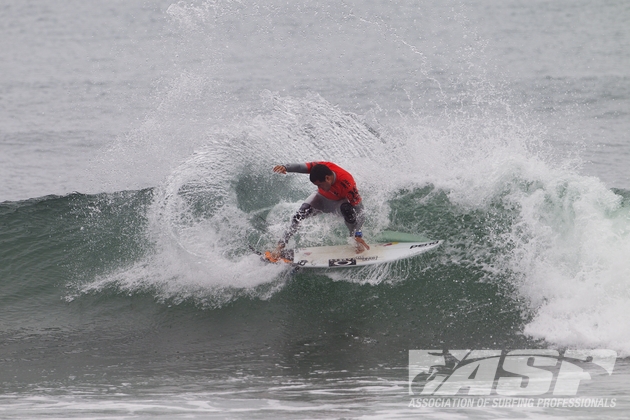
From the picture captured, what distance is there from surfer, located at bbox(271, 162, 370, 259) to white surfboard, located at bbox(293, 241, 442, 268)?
14cm

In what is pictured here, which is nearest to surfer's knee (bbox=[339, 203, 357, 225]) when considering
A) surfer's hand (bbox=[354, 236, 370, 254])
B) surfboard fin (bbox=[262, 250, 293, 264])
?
surfer's hand (bbox=[354, 236, 370, 254])

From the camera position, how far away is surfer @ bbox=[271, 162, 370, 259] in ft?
28.0

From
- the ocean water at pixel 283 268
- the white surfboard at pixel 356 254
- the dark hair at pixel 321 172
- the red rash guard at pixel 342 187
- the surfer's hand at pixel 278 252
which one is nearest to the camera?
the ocean water at pixel 283 268

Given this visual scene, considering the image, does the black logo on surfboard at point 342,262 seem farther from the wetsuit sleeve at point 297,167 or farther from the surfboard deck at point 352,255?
the wetsuit sleeve at point 297,167

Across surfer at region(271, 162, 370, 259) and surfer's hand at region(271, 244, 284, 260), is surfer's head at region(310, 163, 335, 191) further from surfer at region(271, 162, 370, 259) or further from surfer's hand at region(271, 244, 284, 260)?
surfer's hand at region(271, 244, 284, 260)

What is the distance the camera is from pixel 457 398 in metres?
5.93

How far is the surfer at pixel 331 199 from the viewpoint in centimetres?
852

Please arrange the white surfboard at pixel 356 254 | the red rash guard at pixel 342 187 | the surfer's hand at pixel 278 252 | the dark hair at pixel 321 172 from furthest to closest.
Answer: the surfer's hand at pixel 278 252 < the white surfboard at pixel 356 254 < the red rash guard at pixel 342 187 < the dark hair at pixel 321 172

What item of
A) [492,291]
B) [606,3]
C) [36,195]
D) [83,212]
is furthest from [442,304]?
[606,3]

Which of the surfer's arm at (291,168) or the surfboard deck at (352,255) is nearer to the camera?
the surfer's arm at (291,168)

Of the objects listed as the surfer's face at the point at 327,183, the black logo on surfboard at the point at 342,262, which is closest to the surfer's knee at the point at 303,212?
the surfer's face at the point at 327,183

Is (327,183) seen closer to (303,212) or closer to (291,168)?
(291,168)

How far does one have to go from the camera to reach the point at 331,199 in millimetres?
8930

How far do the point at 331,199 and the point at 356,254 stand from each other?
2.48 ft
